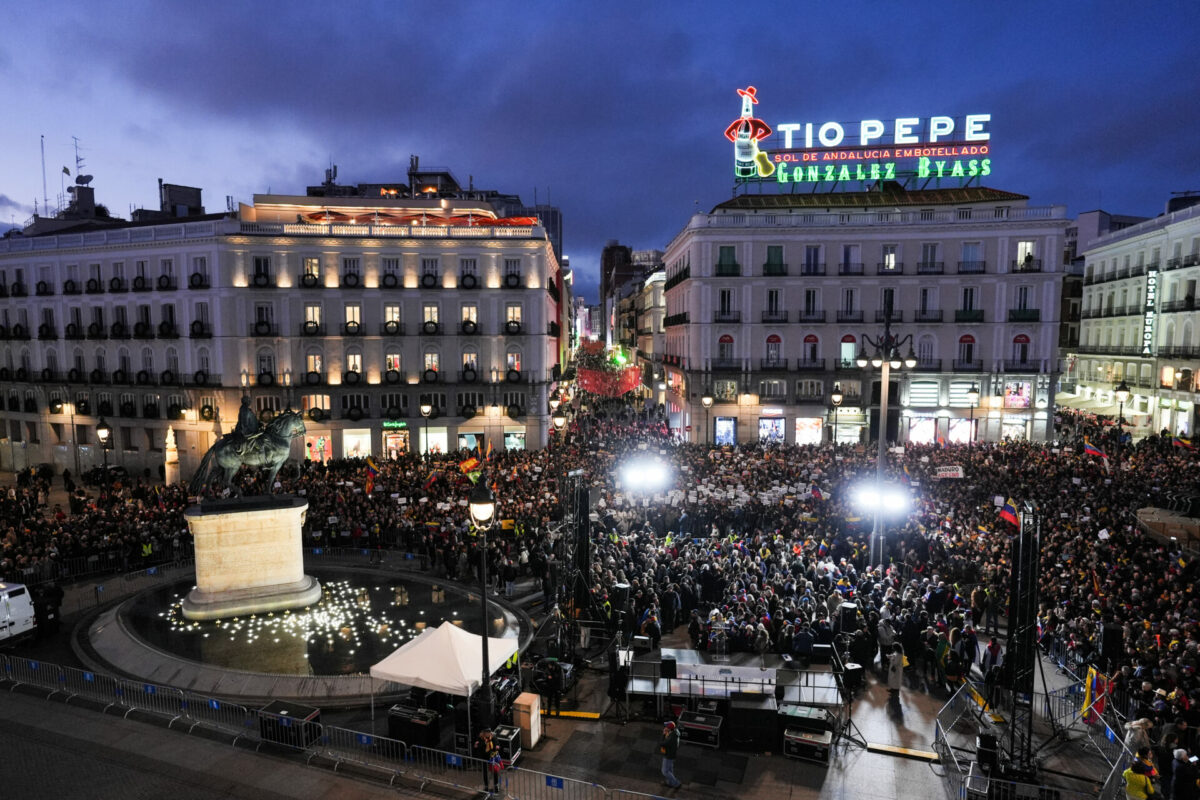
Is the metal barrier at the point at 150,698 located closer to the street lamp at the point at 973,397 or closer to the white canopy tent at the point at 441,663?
the white canopy tent at the point at 441,663

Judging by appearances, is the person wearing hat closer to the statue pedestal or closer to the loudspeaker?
the loudspeaker

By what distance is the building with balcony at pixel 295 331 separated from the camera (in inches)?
1753

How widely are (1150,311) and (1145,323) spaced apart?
1032 millimetres

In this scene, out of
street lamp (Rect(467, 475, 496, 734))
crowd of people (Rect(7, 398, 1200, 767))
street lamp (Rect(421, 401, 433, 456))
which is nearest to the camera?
street lamp (Rect(467, 475, 496, 734))

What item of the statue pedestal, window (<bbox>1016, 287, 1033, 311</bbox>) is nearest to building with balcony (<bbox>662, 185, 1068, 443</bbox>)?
window (<bbox>1016, 287, 1033, 311</bbox>)

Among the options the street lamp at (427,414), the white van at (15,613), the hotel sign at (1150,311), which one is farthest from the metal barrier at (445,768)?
the hotel sign at (1150,311)

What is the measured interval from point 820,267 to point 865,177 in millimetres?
6765

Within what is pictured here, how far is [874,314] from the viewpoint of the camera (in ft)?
156

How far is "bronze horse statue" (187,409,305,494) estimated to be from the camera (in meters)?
20.3

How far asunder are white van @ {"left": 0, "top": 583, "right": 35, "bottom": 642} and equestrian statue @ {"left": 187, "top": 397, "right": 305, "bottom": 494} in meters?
4.56

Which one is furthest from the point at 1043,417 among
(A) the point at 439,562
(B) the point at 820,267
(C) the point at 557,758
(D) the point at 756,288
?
(C) the point at 557,758

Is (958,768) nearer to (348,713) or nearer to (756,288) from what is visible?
(348,713)

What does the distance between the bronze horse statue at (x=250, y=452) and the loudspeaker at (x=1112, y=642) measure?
20.3m

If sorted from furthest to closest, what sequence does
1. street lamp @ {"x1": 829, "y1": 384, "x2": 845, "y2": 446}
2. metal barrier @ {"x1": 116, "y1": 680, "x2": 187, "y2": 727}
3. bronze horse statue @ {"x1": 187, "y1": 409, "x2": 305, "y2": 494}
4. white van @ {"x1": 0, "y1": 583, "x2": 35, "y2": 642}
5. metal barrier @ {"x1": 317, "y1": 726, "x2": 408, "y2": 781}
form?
street lamp @ {"x1": 829, "y1": 384, "x2": 845, "y2": 446}, bronze horse statue @ {"x1": 187, "y1": 409, "x2": 305, "y2": 494}, white van @ {"x1": 0, "y1": 583, "x2": 35, "y2": 642}, metal barrier @ {"x1": 116, "y1": 680, "x2": 187, "y2": 727}, metal barrier @ {"x1": 317, "y1": 726, "x2": 408, "y2": 781}
